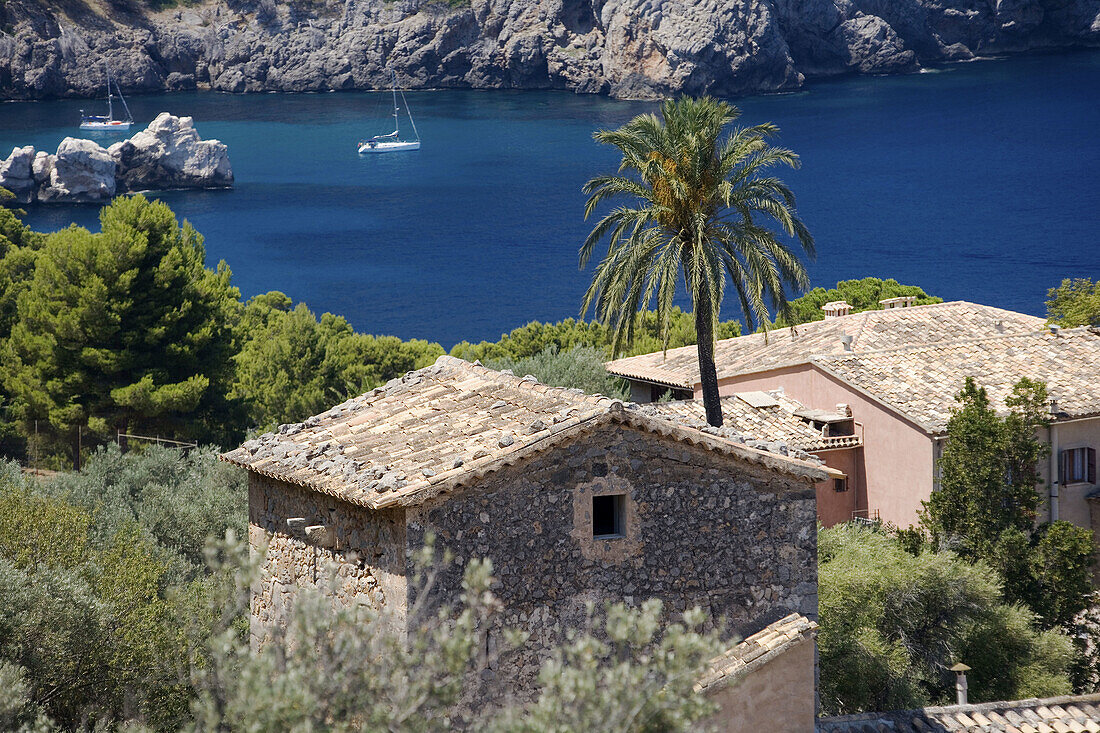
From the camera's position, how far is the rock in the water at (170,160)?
119812 mm

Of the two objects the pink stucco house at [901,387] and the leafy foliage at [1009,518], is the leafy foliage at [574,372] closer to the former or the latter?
the pink stucco house at [901,387]

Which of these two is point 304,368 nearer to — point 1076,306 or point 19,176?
point 1076,306

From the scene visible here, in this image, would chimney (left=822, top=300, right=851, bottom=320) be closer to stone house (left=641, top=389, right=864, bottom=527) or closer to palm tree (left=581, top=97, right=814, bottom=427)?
stone house (left=641, top=389, right=864, bottom=527)

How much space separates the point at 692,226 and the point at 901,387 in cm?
618

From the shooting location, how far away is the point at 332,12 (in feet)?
583

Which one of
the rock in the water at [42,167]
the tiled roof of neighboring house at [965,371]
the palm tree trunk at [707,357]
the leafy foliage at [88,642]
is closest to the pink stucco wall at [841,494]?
the tiled roof of neighboring house at [965,371]

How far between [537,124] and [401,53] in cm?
3776

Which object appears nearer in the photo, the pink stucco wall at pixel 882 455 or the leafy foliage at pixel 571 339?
the pink stucco wall at pixel 882 455

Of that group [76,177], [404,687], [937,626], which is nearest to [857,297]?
[937,626]

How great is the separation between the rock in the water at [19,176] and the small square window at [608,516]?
110m

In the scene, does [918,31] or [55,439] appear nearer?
[55,439]

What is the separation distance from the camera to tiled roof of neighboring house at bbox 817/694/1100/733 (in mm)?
14531

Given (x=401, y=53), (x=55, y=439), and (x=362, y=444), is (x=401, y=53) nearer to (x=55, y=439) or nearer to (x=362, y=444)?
(x=55, y=439)

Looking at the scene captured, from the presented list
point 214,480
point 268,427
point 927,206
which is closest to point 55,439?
point 268,427
